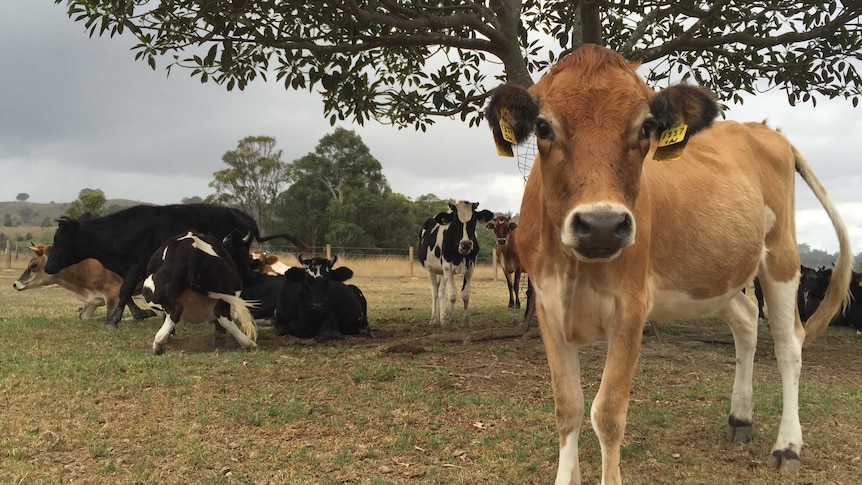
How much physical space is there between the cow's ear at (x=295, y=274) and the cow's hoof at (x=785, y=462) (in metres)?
6.02

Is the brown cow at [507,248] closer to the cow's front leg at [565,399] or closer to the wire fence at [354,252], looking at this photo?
the cow's front leg at [565,399]

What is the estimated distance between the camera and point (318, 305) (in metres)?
7.99

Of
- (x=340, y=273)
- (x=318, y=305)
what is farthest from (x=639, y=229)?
(x=340, y=273)

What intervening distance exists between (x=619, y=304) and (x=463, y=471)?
141cm

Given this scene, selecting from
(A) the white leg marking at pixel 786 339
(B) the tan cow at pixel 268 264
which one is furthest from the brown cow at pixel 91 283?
(A) the white leg marking at pixel 786 339

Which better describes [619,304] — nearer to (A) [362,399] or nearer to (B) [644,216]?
(B) [644,216]

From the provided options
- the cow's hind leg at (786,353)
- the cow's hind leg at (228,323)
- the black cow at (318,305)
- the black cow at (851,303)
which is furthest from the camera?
the black cow at (851,303)

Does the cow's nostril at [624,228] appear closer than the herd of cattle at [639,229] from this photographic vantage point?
Yes

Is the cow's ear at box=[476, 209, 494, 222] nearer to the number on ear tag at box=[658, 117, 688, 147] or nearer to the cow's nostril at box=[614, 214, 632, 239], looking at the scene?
the number on ear tag at box=[658, 117, 688, 147]

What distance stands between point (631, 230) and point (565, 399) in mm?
1222

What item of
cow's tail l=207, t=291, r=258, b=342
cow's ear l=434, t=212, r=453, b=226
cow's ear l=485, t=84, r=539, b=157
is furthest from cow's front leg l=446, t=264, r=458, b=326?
cow's ear l=485, t=84, r=539, b=157

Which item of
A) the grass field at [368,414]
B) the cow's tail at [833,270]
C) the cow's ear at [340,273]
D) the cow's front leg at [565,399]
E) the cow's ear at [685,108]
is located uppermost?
the cow's ear at [685,108]

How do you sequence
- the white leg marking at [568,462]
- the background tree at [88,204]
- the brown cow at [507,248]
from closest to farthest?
the white leg marking at [568,462] → the brown cow at [507,248] → the background tree at [88,204]

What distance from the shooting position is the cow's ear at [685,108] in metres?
2.79
